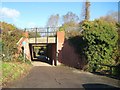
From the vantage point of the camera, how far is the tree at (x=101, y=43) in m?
21.4

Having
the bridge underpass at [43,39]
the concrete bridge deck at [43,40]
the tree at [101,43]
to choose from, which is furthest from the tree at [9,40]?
the tree at [101,43]

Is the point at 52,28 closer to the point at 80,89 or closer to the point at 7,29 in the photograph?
the point at 7,29

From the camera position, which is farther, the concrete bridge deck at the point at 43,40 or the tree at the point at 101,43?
the concrete bridge deck at the point at 43,40

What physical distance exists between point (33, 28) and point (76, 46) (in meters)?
9.31

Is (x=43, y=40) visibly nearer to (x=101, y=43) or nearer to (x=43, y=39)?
(x=43, y=39)

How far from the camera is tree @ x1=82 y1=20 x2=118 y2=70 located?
70.2 ft

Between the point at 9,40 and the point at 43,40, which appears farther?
the point at 43,40

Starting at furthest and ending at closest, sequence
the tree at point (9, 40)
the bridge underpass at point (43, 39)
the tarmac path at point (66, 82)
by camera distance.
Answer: the bridge underpass at point (43, 39) < the tree at point (9, 40) < the tarmac path at point (66, 82)

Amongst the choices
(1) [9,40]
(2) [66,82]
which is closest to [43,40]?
(1) [9,40]

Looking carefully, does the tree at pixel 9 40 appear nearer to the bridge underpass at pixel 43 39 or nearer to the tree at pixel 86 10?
the bridge underpass at pixel 43 39

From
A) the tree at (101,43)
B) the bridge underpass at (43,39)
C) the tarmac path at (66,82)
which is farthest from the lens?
the bridge underpass at (43,39)

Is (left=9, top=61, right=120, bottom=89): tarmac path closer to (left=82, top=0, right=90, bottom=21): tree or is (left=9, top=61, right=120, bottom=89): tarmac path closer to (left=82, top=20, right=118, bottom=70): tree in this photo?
(left=82, top=20, right=118, bottom=70): tree

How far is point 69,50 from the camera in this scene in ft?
92.3

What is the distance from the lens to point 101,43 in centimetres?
2161
